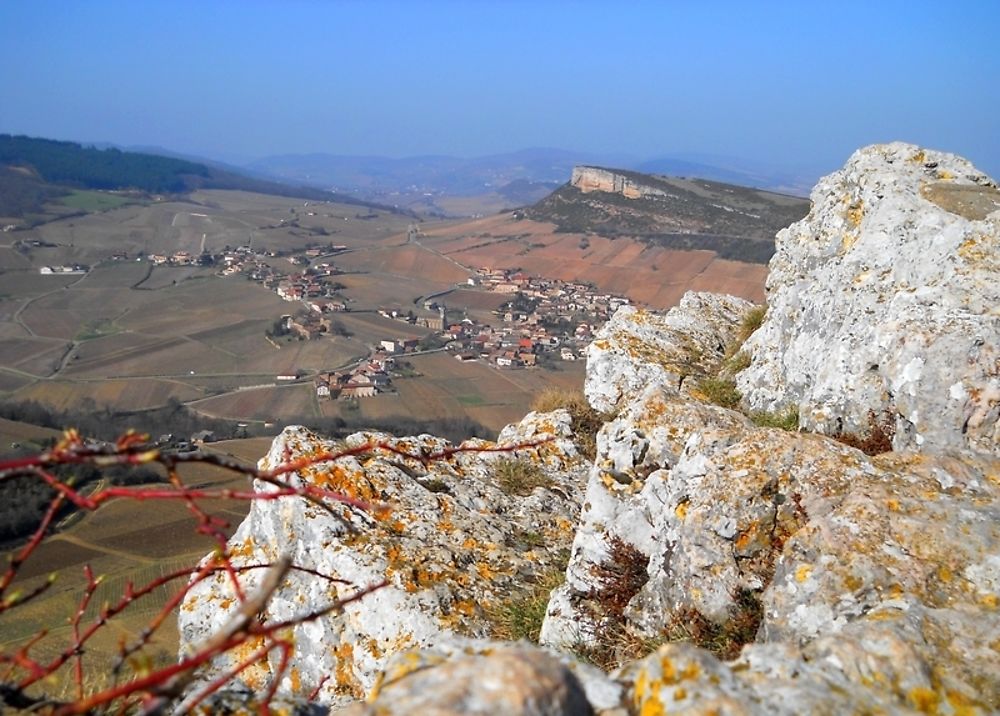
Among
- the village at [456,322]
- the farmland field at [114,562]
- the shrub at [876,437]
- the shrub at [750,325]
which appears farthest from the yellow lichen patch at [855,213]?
the village at [456,322]

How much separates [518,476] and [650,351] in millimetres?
4206

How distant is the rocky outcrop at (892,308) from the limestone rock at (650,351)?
59.5 inches

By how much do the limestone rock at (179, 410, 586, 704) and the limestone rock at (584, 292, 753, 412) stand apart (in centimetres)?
282

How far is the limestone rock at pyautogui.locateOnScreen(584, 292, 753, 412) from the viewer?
11.9m

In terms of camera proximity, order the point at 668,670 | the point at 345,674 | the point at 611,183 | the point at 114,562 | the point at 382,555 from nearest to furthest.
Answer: the point at 668,670 < the point at 345,674 < the point at 382,555 < the point at 114,562 < the point at 611,183

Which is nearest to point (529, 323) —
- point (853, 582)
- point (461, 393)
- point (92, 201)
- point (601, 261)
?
point (461, 393)

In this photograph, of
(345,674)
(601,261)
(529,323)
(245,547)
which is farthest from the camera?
(601,261)

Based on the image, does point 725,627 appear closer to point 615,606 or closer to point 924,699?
point 615,606

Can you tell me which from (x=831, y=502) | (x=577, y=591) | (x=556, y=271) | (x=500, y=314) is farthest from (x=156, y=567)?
(x=556, y=271)

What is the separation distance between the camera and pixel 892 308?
7.69 metres

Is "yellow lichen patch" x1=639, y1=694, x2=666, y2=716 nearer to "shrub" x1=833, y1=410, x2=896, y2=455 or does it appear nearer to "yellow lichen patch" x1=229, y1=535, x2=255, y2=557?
"shrub" x1=833, y1=410, x2=896, y2=455

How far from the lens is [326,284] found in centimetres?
9750

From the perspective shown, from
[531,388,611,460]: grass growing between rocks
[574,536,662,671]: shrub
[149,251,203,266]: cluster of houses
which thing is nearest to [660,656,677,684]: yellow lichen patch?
[574,536,662,671]: shrub

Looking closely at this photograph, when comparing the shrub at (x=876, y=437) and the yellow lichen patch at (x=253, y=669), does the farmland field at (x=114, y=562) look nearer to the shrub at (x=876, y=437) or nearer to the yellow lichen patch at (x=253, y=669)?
the yellow lichen patch at (x=253, y=669)
